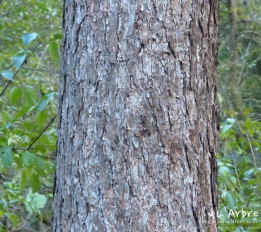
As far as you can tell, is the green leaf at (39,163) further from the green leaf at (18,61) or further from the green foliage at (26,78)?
the green foliage at (26,78)

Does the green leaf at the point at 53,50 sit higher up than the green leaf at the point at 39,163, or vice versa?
the green leaf at the point at 53,50

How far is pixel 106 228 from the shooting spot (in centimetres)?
105

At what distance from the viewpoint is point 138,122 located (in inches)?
41.9

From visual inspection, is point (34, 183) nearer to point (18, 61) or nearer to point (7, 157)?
point (7, 157)

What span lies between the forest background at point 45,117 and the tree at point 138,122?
1.72 feet

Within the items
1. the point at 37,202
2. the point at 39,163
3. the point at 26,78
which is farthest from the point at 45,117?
the point at 26,78

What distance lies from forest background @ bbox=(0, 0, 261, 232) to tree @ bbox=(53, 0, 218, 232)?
1.72 feet

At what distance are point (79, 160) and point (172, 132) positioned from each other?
0.25 meters

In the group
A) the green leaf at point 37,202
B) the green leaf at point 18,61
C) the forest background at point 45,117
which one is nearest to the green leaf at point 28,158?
the forest background at point 45,117

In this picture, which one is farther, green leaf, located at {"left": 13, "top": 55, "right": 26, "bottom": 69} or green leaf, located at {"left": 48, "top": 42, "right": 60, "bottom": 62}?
green leaf, located at {"left": 48, "top": 42, "right": 60, "bottom": 62}

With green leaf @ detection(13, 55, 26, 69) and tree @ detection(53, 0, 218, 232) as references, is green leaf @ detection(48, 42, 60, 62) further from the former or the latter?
tree @ detection(53, 0, 218, 232)

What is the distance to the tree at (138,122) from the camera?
41.6 inches

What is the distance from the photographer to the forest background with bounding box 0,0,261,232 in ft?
5.78

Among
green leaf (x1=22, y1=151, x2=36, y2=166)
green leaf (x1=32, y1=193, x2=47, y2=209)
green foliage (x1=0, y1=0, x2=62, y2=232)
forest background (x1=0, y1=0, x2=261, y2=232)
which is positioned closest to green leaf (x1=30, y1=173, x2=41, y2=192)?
forest background (x1=0, y1=0, x2=261, y2=232)
